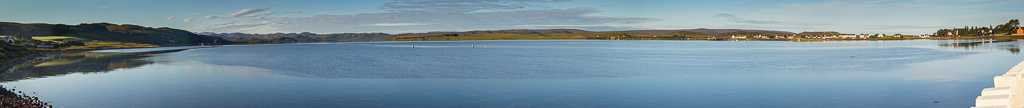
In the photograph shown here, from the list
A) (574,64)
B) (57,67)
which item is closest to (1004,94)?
(574,64)

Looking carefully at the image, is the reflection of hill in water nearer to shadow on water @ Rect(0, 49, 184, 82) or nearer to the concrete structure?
shadow on water @ Rect(0, 49, 184, 82)

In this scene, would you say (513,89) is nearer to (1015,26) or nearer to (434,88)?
(434,88)

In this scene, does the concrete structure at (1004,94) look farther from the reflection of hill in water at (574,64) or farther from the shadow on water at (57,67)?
the shadow on water at (57,67)

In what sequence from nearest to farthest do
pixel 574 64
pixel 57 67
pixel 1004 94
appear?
pixel 1004 94, pixel 57 67, pixel 574 64

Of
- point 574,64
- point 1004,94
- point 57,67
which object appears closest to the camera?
point 1004,94

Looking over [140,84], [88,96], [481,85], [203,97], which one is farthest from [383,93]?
[140,84]

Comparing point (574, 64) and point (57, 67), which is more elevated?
point (57, 67)

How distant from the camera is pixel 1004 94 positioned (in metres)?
4.72

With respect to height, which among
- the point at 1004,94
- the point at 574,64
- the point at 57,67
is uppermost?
the point at 1004,94

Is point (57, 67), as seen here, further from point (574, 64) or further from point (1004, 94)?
point (1004, 94)

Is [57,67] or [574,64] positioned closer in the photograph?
[57,67]

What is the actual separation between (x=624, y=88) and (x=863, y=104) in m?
6.43

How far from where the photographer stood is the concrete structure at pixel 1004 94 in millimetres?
4656

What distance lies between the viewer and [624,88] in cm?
1897
